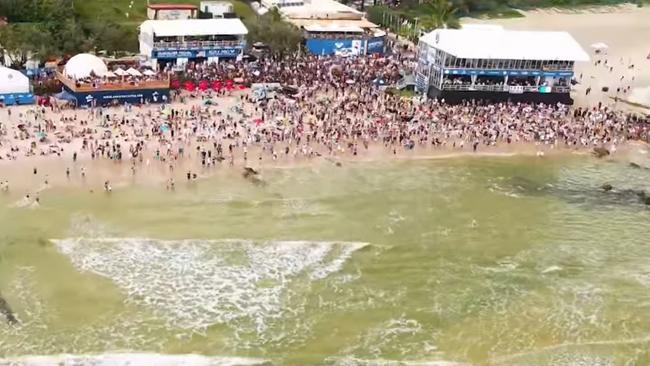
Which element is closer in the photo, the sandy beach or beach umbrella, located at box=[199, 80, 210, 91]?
the sandy beach

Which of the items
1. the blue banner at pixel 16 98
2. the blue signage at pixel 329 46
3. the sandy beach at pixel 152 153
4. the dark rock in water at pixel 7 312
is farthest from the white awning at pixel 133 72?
the dark rock in water at pixel 7 312

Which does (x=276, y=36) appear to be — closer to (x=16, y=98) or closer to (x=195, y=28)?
(x=195, y=28)

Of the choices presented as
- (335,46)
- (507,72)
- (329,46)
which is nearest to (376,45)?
(335,46)

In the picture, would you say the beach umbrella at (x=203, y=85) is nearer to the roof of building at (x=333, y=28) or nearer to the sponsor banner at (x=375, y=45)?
the roof of building at (x=333, y=28)

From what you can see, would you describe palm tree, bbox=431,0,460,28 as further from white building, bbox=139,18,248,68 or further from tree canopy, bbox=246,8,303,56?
white building, bbox=139,18,248,68

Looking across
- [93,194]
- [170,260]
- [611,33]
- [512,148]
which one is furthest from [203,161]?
[611,33]

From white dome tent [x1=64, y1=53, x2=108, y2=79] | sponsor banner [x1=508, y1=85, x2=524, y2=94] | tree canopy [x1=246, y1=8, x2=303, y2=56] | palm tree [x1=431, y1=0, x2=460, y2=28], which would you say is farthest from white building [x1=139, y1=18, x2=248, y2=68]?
palm tree [x1=431, y1=0, x2=460, y2=28]
